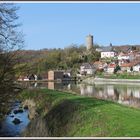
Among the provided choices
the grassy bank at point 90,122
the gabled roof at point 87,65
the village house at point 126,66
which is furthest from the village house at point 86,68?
the grassy bank at point 90,122

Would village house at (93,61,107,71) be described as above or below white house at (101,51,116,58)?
below

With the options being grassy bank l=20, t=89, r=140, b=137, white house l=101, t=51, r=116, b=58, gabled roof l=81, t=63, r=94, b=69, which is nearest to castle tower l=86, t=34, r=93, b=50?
white house l=101, t=51, r=116, b=58

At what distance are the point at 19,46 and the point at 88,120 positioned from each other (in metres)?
4.72

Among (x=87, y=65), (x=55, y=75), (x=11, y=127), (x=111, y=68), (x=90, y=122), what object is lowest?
(x=55, y=75)

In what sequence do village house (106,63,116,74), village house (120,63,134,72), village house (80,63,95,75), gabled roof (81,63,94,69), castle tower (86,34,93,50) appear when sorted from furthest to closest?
castle tower (86,34,93,50) < gabled roof (81,63,94,69) < village house (80,63,95,75) < village house (106,63,116,74) < village house (120,63,134,72)

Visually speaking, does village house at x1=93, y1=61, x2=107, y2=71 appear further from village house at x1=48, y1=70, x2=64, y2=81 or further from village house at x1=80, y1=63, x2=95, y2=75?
village house at x1=48, y1=70, x2=64, y2=81

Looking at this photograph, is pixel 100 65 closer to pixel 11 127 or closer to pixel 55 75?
pixel 55 75

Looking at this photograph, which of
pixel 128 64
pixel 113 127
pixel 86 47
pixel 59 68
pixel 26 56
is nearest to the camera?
pixel 113 127

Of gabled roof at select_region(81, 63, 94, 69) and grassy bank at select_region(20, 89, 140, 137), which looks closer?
grassy bank at select_region(20, 89, 140, 137)

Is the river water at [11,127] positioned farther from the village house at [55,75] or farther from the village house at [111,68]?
the village house at [111,68]

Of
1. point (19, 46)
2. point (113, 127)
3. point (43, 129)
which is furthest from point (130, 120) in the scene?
point (19, 46)

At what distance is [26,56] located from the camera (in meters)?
19.7

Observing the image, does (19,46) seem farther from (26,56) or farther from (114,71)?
(114,71)

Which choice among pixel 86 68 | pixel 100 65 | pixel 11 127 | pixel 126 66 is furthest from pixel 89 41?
pixel 11 127
